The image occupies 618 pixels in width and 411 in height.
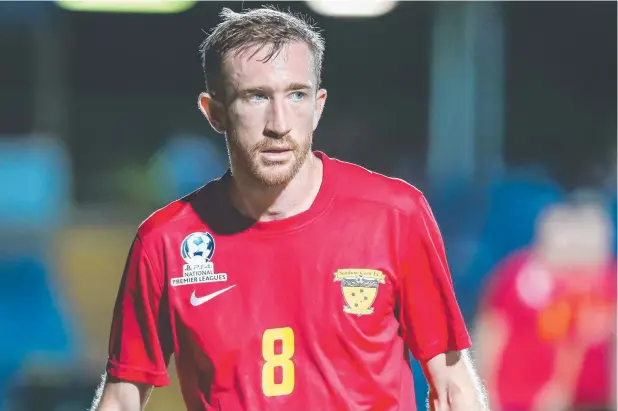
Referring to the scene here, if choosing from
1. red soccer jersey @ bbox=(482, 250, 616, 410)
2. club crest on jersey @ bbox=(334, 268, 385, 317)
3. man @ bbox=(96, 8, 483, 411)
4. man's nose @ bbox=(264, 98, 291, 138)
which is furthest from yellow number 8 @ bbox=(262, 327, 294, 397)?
red soccer jersey @ bbox=(482, 250, 616, 410)

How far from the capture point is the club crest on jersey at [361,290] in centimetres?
255

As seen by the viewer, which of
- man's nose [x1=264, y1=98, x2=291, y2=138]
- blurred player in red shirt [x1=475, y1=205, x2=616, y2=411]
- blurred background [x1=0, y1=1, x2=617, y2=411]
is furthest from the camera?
blurred background [x1=0, y1=1, x2=617, y2=411]

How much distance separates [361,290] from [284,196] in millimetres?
316

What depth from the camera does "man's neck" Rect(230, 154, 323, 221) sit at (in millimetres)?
2625

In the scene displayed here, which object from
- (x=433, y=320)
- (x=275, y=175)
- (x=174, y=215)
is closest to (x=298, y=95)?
(x=275, y=175)

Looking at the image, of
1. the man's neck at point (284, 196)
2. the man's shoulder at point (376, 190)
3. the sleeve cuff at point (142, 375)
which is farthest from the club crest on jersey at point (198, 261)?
the man's shoulder at point (376, 190)

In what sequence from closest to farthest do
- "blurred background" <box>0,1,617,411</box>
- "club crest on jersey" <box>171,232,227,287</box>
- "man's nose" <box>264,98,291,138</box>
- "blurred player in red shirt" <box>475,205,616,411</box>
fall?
"man's nose" <box>264,98,291,138</box> < "club crest on jersey" <box>171,232,227,287</box> < "blurred player in red shirt" <box>475,205,616,411</box> < "blurred background" <box>0,1,617,411</box>

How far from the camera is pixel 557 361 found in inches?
207

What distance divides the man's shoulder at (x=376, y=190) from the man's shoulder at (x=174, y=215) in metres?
0.36

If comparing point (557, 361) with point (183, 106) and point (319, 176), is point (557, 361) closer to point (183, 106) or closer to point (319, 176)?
point (319, 176)

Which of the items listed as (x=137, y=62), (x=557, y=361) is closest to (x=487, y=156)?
(x=557, y=361)

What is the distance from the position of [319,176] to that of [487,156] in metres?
4.31

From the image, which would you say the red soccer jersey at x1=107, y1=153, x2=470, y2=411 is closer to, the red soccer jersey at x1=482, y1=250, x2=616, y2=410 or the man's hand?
the man's hand

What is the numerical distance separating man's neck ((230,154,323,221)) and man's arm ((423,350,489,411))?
53 centimetres
